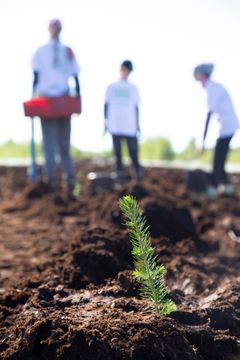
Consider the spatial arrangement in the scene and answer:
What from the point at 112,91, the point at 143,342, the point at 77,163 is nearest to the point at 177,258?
the point at 143,342

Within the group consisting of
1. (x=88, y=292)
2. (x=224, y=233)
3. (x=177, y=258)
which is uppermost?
(x=88, y=292)

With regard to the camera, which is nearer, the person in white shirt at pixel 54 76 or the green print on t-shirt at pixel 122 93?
the person in white shirt at pixel 54 76

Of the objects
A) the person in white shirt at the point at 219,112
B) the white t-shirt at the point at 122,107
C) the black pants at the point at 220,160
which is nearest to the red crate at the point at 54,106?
the white t-shirt at the point at 122,107

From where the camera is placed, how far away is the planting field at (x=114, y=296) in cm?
213

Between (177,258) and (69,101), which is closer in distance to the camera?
(177,258)

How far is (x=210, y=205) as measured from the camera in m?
8.05

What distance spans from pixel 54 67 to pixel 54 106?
1.79 feet

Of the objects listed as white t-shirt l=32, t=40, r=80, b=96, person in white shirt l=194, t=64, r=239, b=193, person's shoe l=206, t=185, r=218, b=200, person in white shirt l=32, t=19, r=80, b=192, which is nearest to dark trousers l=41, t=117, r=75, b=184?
person in white shirt l=32, t=19, r=80, b=192

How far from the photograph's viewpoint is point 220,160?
8164 millimetres

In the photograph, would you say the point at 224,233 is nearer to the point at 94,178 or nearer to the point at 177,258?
the point at 177,258

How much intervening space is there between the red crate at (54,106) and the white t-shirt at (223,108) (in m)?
1.71

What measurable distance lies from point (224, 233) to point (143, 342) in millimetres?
3775

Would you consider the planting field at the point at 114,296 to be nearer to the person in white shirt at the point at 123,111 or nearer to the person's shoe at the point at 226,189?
the person's shoe at the point at 226,189

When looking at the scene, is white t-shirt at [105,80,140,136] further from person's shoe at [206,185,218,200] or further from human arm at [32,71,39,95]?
person's shoe at [206,185,218,200]
